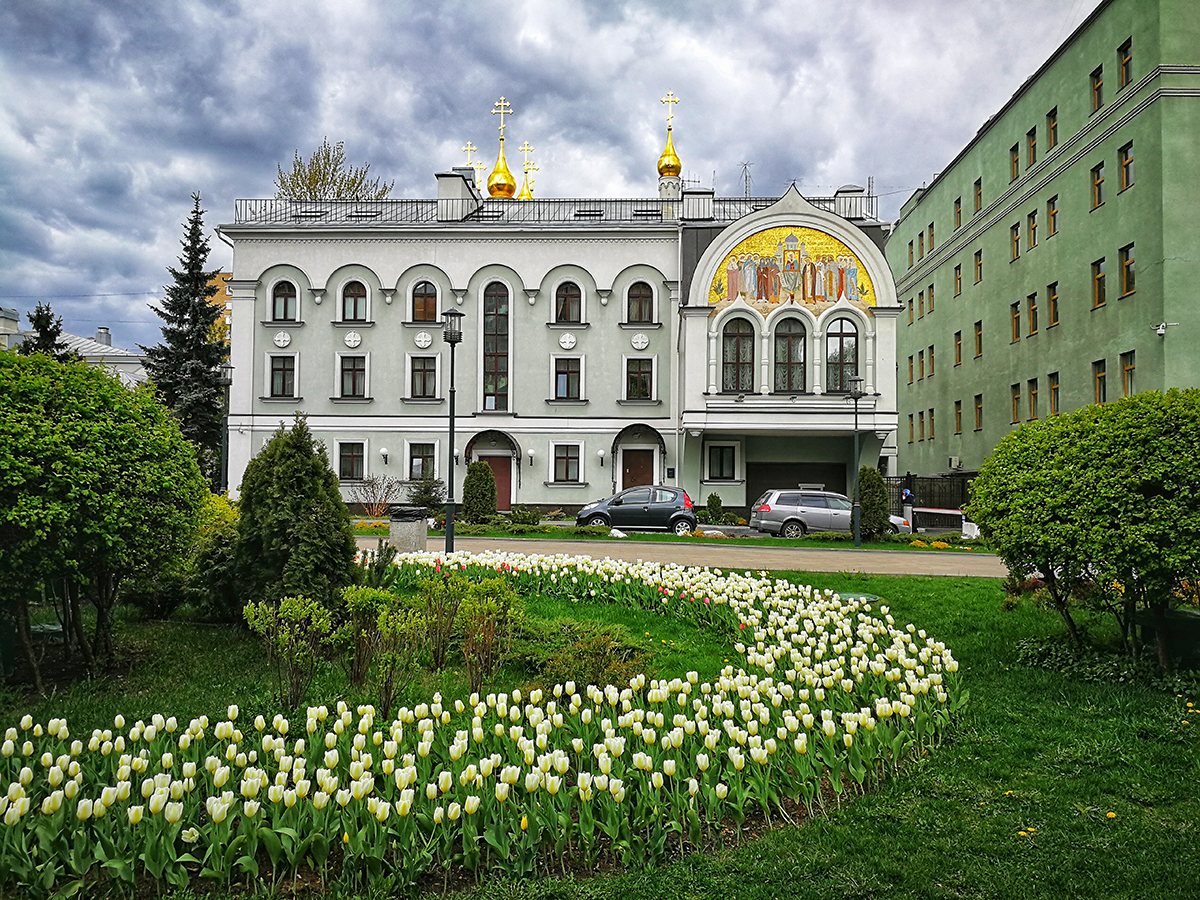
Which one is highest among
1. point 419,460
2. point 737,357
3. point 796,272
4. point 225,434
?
point 796,272

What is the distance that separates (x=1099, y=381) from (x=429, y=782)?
91.7 ft

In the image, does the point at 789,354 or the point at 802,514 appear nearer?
the point at 802,514

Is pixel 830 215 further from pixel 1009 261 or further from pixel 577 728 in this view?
pixel 577 728

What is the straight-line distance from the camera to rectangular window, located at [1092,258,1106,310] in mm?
25609

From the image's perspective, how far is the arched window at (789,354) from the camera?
30.1 meters

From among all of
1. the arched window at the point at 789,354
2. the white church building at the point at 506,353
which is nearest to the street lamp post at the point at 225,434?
the white church building at the point at 506,353

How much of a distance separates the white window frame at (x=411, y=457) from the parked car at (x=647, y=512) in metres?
9.41

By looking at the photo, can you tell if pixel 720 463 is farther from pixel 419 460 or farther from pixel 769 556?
pixel 769 556

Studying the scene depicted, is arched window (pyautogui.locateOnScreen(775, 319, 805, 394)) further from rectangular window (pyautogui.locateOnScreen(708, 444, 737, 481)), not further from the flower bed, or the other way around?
the flower bed

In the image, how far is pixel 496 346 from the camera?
105ft

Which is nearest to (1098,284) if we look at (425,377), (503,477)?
(503,477)

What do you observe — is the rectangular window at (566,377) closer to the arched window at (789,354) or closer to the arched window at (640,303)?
the arched window at (640,303)

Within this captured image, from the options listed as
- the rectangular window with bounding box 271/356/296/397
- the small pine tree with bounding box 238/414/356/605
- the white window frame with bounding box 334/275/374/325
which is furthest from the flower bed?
the rectangular window with bounding box 271/356/296/397

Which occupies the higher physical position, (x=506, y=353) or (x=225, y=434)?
(x=506, y=353)
